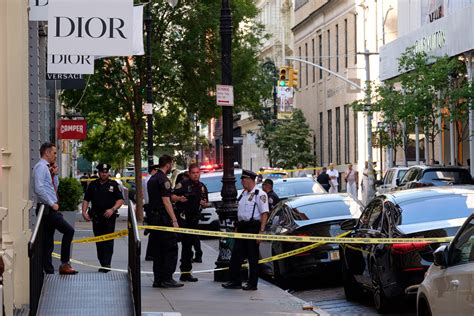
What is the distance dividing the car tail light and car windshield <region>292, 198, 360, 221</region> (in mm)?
4950

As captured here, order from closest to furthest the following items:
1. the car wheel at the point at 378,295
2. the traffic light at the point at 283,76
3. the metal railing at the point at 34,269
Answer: the metal railing at the point at 34,269
the car wheel at the point at 378,295
the traffic light at the point at 283,76

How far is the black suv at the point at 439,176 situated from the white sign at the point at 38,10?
55.2 ft

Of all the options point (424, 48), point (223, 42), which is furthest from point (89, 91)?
point (223, 42)

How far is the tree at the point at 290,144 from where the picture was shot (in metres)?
66.8

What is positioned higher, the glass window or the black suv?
the black suv

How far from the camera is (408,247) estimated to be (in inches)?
519

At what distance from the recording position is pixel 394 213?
14234 mm

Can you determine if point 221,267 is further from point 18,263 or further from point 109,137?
point 109,137

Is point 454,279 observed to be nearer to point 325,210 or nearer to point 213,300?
point 213,300

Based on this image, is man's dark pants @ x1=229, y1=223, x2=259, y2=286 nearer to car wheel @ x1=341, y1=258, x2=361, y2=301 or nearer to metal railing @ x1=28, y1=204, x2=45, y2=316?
car wheel @ x1=341, y1=258, x2=361, y2=301

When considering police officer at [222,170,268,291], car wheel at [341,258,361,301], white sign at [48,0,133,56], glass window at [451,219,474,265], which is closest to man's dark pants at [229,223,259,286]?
police officer at [222,170,268,291]

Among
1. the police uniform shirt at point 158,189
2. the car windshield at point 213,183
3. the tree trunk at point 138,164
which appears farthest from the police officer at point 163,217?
the tree trunk at point 138,164

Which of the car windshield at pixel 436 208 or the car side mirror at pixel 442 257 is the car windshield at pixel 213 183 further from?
the car side mirror at pixel 442 257

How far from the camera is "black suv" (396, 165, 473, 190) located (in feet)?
96.8
